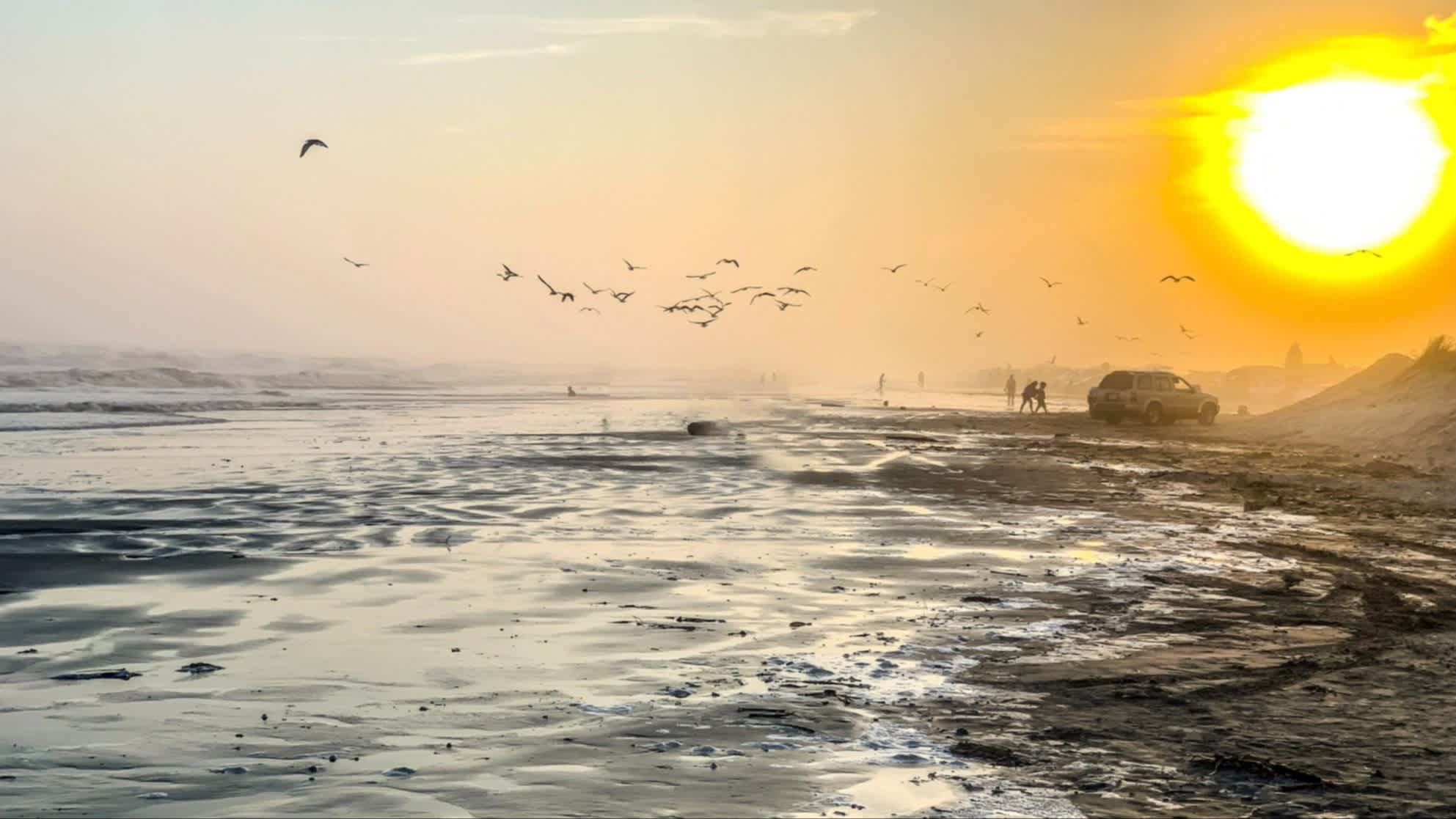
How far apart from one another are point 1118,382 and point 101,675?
45.4 metres

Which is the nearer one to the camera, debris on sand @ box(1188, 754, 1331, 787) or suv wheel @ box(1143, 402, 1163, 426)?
debris on sand @ box(1188, 754, 1331, 787)

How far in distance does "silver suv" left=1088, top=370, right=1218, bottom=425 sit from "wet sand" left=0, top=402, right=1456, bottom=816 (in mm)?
26676

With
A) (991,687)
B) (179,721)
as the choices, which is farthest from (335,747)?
(991,687)

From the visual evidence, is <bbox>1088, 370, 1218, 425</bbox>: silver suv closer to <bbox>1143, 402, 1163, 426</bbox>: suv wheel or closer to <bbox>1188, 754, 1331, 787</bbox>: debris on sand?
<bbox>1143, 402, 1163, 426</bbox>: suv wheel

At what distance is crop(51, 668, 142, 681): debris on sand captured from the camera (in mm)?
8141

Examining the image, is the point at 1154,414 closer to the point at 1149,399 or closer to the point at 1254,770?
the point at 1149,399

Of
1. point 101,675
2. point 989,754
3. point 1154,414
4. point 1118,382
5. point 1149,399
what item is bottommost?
point 101,675

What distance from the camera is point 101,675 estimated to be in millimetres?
8227

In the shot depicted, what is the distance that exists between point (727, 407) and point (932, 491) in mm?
39371

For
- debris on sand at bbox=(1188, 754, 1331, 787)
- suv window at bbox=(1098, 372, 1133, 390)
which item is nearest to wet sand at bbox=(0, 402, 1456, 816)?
debris on sand at bbox=(1188, 754, 1331, 787)

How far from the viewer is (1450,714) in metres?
7.52

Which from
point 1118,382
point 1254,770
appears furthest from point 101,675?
point 1118,382

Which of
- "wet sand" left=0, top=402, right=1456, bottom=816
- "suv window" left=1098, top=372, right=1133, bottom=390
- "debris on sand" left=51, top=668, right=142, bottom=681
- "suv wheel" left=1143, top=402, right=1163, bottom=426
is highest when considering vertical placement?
"suv window" left=1098, top=372, right=1133, bottom=390

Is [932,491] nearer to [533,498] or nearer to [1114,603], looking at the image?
[533,498]
